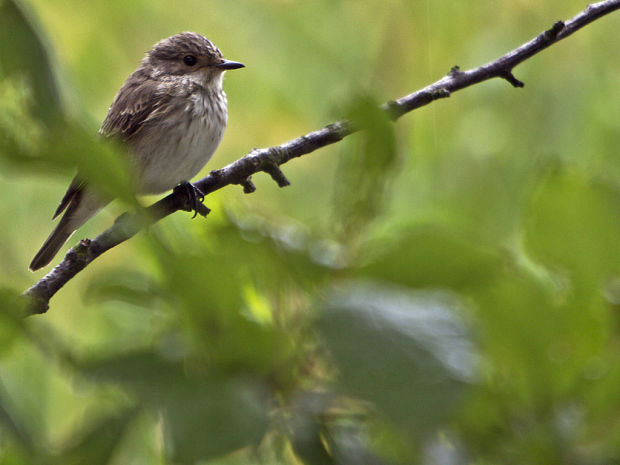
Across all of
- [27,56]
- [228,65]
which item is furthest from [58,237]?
[27,56]

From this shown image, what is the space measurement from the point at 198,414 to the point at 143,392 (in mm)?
46

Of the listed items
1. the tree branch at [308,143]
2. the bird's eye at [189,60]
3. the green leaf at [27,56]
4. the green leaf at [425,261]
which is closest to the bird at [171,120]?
the bird's eye at [189,60]

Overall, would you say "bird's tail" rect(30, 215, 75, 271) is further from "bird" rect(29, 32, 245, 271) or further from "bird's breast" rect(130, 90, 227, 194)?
"bird's breast" rect(130, 90, 227, 194)

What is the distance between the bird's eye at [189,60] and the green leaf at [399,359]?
3.29 metres

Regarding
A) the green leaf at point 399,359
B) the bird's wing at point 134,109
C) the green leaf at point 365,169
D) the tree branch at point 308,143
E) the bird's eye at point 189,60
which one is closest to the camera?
the green leaf at point 399,359

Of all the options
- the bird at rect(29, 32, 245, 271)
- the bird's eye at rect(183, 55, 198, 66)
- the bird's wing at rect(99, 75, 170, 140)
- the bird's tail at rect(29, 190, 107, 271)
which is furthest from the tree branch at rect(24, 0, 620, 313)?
the bird's eye at rect(183, 55, 198, 66)

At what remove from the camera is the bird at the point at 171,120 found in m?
3.13

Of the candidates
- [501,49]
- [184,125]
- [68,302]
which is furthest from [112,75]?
[501,49]

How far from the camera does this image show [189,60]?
361 centimetres

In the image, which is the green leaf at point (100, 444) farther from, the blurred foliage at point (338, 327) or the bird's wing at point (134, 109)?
the bird's wing at point (134, 109)

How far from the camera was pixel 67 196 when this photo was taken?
2639 millimetres

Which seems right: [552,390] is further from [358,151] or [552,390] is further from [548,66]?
[548,66]

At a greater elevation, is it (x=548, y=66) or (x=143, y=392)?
(x=548, y=66)

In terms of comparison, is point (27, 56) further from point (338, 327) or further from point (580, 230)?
point (580, 230)
